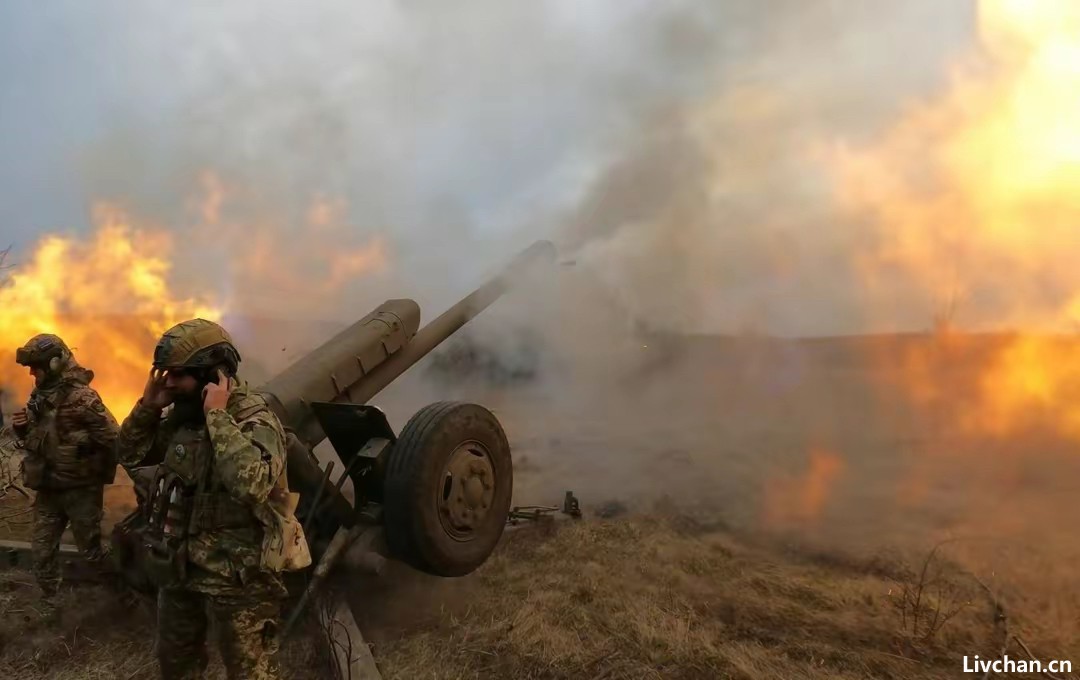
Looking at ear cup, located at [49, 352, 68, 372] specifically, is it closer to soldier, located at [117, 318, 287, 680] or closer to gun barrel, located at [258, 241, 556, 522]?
gun barrel, located at [258, 241, 556, 522]

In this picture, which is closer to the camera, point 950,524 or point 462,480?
point 462,480

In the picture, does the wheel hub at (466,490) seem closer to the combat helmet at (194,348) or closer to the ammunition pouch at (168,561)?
the ammunition pouch at (168,561)

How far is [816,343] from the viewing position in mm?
11852

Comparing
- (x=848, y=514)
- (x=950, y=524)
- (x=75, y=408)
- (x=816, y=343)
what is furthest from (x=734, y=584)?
(x=816, y=343)

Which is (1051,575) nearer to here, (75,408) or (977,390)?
(977,390)

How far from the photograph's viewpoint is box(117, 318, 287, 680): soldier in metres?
2.57

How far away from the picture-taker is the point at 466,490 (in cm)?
425

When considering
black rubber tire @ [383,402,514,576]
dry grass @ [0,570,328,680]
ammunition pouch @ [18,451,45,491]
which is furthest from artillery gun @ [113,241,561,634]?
ammunition pouch @ [18,451,45,491]

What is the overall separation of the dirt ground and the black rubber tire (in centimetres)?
41

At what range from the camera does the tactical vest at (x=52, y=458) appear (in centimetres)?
441

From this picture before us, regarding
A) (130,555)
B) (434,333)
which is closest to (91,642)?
(130,555)

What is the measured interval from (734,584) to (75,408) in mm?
4564

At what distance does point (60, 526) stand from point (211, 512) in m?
2.78

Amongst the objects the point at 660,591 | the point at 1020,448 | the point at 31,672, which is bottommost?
the point at 31,672
